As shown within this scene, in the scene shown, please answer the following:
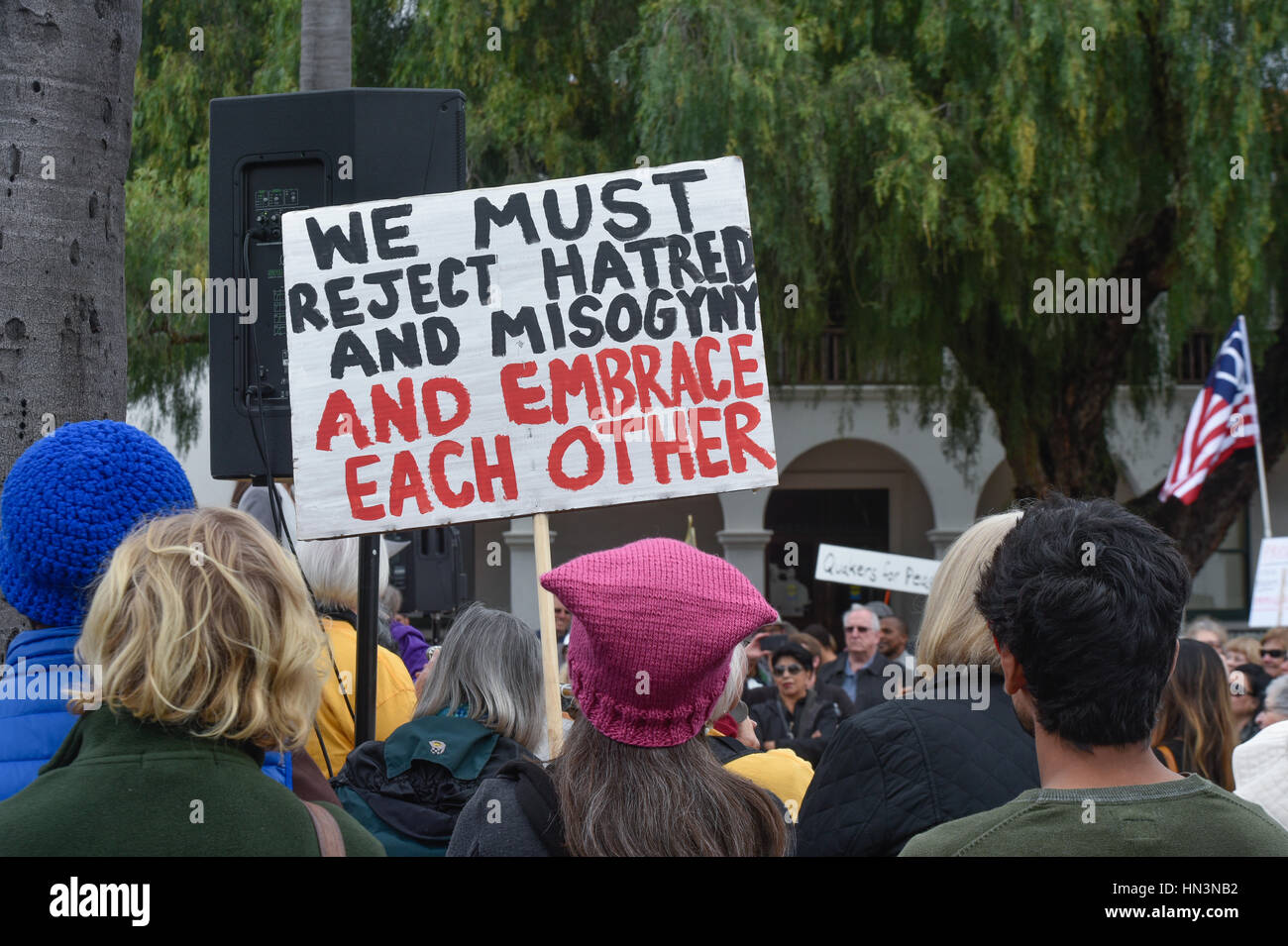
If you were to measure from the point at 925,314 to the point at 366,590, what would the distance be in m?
7.66

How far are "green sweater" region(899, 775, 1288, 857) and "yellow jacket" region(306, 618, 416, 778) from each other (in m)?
2.22

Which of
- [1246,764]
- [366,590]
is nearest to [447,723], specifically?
[366,590]

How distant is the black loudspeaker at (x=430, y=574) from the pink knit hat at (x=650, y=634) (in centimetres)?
617

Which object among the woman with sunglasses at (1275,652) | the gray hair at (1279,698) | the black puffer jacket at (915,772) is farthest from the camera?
the woman with sunglasses at (1275,652)

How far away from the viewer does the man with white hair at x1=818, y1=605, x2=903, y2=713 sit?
8.15 meters

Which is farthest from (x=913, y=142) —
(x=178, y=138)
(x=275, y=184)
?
(x=275, y=184)

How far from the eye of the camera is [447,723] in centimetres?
326

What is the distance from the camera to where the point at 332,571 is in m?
4.05

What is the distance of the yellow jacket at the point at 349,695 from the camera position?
12.5 feet

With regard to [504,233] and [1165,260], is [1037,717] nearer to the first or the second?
[504,233]

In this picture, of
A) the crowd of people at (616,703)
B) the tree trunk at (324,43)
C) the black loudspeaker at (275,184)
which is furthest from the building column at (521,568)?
the crowd of people at (616,703)

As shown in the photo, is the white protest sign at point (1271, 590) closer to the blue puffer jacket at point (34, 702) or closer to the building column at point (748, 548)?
the blue puffer jacket at point (34, 702)

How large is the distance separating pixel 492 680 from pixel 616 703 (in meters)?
1.30

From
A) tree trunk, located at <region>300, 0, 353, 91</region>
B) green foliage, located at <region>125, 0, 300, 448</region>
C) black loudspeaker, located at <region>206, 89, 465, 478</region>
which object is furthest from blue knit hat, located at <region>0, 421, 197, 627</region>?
green foliage, located at <region>125, 0, 300, 448</region>
